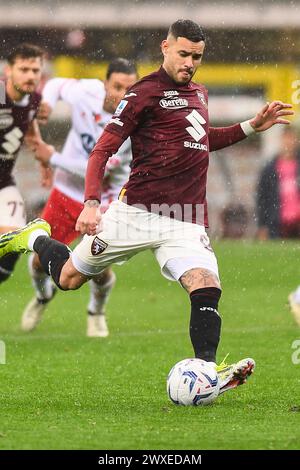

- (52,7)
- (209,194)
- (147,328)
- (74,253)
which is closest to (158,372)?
(74,253)

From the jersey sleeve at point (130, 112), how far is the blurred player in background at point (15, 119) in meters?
2.97

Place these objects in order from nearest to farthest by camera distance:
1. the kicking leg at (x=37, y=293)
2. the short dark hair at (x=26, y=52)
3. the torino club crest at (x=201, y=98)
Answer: the torino club crest at (x=201, y=98), the short dark hair at (x=26, y=52), the kicking leg at (x=37, y=293)

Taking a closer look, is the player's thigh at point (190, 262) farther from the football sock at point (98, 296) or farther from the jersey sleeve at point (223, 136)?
the football sock at point (98, 296)

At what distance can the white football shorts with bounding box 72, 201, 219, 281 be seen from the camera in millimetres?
6902

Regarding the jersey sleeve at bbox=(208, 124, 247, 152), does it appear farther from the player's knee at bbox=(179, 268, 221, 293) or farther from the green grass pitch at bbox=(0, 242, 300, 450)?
the green grass pitch at bbox=(0, 242, 300, 450)

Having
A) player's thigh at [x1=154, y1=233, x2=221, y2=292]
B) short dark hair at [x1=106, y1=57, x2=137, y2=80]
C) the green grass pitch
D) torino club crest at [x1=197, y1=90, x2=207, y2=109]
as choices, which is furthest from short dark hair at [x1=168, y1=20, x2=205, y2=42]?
short dark hair at [x1=106, y1=57, x2=137, y2=80]

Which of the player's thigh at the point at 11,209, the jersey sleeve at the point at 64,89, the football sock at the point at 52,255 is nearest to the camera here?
the football sock at the point at 52,255

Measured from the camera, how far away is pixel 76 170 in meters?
10.5

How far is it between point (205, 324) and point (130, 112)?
1.28 metres

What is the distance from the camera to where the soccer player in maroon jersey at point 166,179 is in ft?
22.2

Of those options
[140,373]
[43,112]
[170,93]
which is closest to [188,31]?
[170,93]

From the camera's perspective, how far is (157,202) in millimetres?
6969

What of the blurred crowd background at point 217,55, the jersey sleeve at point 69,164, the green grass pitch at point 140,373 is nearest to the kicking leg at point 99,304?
the green grass pitch at point 140,373

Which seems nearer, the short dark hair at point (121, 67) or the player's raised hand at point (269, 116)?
the player's raised hand at point (269, 116)
